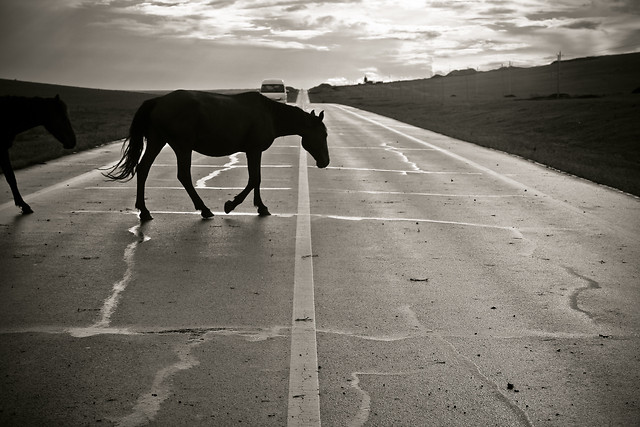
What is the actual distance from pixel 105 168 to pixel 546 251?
11.1m

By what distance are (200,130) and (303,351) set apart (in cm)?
598

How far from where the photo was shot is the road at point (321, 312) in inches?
169

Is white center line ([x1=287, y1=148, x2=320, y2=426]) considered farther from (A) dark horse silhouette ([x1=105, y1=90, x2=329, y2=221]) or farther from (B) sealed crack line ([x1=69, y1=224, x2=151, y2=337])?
(A) dark horse silhouette ([x1=105, y1=90, x2=329, y2=221])

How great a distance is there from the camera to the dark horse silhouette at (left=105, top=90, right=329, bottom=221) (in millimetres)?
10359

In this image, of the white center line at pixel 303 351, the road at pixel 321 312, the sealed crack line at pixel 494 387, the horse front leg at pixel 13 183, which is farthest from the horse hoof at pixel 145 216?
the sealed crack line at pixel 494 387

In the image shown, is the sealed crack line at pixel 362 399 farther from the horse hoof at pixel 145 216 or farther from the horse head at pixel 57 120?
the horse head at pixel 57 120

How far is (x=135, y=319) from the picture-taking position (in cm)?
585

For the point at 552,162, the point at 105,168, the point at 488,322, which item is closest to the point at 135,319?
the point at 488,322

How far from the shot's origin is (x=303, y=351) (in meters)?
5.12

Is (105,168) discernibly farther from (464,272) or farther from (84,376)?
(84,376)

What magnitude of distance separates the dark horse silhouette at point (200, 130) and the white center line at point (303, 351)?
2397 millimetres

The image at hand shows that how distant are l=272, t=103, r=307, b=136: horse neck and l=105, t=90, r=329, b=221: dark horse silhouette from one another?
14 millimetres

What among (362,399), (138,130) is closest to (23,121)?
(138,130)

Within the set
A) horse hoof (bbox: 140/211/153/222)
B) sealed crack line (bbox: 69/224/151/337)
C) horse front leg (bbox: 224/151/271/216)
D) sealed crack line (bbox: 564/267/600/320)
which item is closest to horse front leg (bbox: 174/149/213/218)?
horse front leg (bbox: 224/151/271/216)
